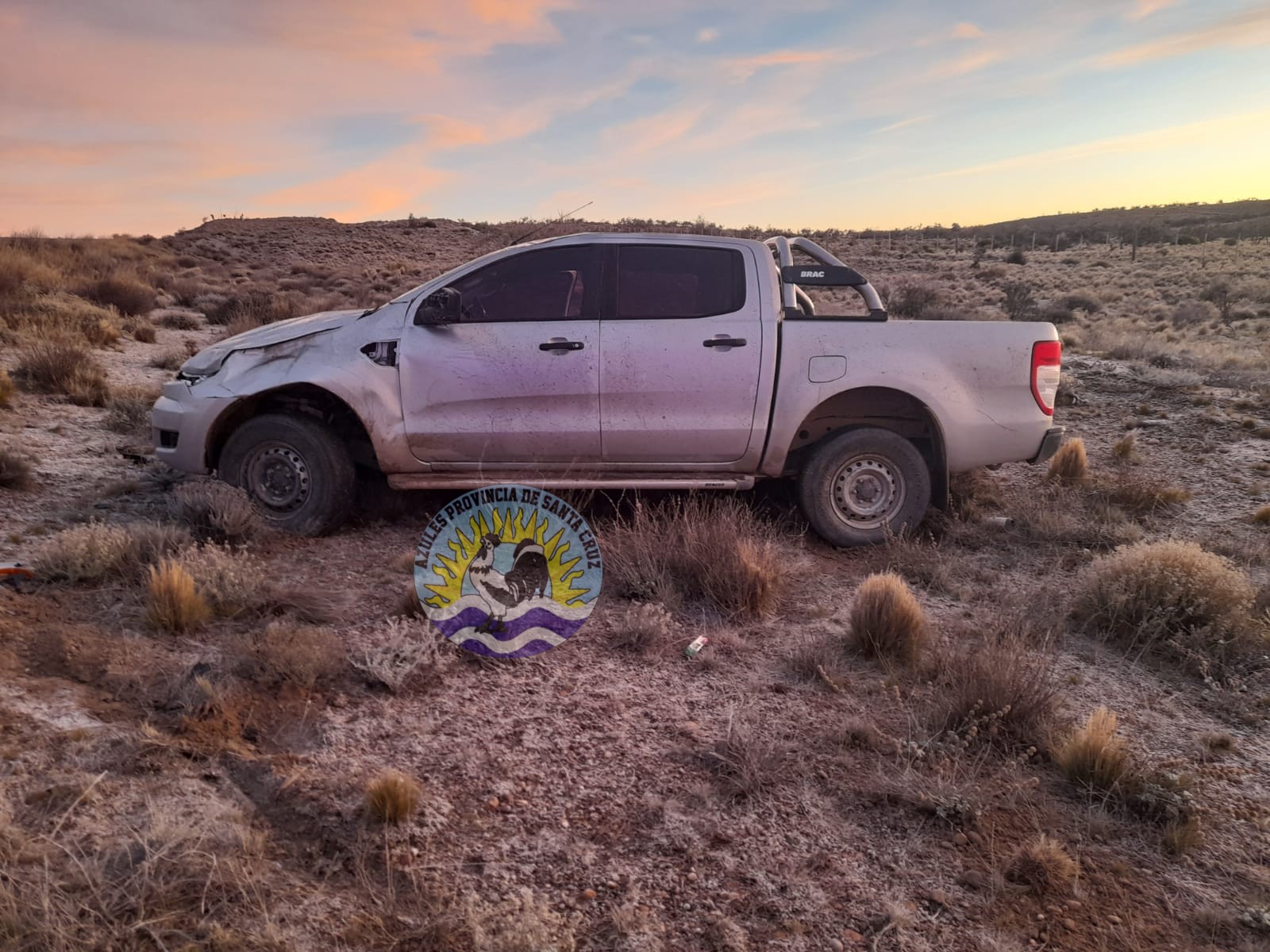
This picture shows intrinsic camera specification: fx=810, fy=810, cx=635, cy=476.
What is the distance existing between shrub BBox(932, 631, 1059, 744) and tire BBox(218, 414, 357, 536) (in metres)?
3.84

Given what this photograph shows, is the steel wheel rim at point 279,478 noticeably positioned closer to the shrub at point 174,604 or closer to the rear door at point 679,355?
the shrub at point 174,604

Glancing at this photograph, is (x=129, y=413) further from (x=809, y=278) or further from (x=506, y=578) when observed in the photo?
(x=809, y=278)

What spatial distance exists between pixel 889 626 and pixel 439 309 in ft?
10.8

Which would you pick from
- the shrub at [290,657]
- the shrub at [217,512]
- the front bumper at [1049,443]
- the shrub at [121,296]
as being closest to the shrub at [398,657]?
the shrub at [290,657]

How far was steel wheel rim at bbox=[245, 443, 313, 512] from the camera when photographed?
5324 mm

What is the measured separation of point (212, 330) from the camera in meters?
14.8

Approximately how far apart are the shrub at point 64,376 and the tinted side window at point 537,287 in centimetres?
594

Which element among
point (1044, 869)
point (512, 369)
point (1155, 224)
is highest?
point (1155, 224)

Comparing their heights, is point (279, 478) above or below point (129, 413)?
below

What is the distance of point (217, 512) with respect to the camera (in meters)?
5.01

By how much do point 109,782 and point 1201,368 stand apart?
14845 mm

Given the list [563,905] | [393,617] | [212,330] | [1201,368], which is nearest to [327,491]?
[393,617]

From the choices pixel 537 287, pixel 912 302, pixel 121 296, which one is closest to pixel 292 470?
pixel 537 287

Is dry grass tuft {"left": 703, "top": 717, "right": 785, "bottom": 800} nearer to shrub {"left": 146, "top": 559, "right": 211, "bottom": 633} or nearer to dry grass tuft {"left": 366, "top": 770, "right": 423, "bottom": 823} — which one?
dry grass tuft {"left": 366, "top": 770, "right": 423, "bottom": 823}
